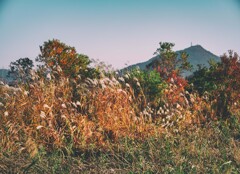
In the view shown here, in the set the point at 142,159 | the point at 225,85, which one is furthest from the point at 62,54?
the point at 142,159

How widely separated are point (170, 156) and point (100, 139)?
3.69 ft

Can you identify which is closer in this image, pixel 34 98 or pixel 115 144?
pixel 115 144

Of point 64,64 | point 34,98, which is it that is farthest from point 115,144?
point 64,64

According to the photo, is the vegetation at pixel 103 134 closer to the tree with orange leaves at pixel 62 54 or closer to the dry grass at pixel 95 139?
the dry grass at pixel 95 139

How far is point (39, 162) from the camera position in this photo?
13.0ft

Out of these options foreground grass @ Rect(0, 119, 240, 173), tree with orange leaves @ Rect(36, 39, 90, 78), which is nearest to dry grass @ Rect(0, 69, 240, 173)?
foreground grass @ Rect(0, 119, 240, 173)

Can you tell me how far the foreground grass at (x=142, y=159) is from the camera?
3785mm

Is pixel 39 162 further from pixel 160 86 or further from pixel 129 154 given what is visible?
pixel 160 86

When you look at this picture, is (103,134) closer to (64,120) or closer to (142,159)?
(64,120)

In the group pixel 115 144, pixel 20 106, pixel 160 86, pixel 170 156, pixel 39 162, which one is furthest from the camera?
pixel 160 86

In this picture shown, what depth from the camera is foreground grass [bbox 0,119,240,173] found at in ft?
12.4

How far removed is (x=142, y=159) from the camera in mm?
4047

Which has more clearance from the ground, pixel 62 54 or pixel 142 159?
pixel 62 54

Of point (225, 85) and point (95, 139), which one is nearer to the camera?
point (95, 139)
